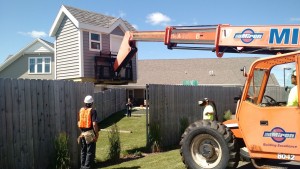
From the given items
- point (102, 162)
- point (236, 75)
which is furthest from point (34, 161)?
point (236, 75)

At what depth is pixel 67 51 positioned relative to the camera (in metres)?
23.0

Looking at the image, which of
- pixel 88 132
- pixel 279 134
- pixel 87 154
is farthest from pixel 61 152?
pixel 279 134

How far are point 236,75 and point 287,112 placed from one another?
113ft

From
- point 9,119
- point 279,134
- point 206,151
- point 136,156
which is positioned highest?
point 9,119

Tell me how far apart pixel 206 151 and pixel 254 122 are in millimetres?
1220

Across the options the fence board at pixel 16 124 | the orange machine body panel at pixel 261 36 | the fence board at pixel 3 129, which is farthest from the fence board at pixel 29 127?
the orange machine body panel at pixel 261 36

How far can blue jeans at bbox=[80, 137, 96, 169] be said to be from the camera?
8852mm

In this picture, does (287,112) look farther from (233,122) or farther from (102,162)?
(102,162)

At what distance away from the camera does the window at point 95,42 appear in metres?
22.8

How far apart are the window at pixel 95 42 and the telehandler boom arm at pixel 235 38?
38.1 feet

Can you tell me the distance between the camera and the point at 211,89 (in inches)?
677

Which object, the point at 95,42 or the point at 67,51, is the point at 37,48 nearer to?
the point at 67,51

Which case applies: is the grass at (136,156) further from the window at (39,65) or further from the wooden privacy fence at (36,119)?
the window at (39,65)

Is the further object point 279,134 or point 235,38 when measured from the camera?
point 235,38
